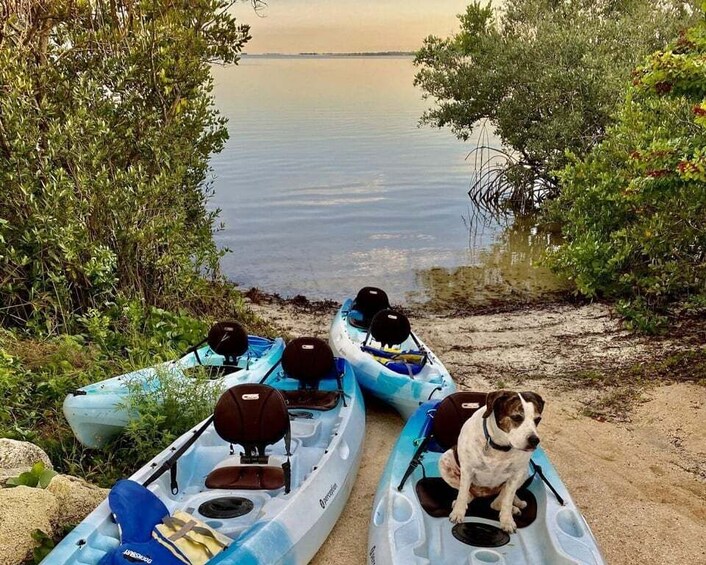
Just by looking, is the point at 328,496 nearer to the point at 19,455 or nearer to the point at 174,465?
the point at 174,465

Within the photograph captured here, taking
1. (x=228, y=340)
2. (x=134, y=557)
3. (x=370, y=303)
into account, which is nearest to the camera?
(x=134, y=557)

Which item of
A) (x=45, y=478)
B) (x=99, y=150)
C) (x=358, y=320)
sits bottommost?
(x=358, y=320)

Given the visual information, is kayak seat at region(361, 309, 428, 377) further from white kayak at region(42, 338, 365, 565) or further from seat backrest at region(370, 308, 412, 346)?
white kayak at region(42, 338, 365, 565)

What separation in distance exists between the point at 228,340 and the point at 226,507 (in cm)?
310

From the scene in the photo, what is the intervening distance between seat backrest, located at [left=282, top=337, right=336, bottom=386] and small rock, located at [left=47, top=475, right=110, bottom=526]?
8.68 ft

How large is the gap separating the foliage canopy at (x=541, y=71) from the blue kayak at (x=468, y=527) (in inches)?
518

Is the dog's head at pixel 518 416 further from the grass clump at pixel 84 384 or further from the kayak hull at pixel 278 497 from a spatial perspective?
the grass clump at pixel 84 384

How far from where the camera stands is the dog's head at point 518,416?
13.0 ft

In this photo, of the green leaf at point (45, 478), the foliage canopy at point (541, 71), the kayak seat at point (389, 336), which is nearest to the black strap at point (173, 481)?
the green leaf at point (45, 478)

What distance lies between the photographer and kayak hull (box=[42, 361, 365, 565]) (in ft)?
13.3

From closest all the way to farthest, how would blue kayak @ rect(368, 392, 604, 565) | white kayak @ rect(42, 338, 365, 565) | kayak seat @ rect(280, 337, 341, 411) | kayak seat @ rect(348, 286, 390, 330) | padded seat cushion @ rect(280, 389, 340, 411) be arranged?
white kayak @ rect(42, 338, 365, 565) → blue kayak @ rect(368, 392, 604, 565) → padded seat cushion @ rect(280, 389, 340, 411) → kayak seat @ rect(280, 337, 341, 411) → kayak seat @ rect(348, 286, 390, 330)

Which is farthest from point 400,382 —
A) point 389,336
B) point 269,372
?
point 269,372

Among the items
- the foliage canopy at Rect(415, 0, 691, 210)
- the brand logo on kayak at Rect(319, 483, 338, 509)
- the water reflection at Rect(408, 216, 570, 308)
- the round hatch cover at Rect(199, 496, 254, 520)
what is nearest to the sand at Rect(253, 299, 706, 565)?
the brand logo on kayak at Rect(319, 483, 338, 509)

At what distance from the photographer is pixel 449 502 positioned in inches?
194
